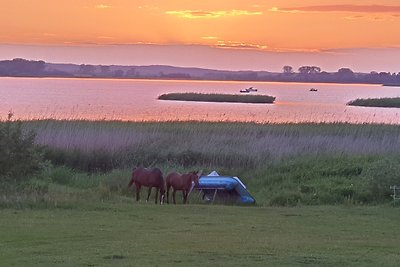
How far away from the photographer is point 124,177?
944 inches

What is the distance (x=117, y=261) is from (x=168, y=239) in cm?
210

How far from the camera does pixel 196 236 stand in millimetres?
13195

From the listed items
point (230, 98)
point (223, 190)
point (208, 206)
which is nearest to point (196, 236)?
point (208, 206)

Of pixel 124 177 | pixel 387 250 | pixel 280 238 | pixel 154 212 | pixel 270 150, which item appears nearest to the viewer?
pixel 387 250

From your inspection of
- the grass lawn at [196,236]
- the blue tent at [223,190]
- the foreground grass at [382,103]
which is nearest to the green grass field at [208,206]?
the grass lawn at [196,236]

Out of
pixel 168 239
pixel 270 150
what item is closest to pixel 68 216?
pixel 168 239

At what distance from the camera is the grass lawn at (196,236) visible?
36.2ft

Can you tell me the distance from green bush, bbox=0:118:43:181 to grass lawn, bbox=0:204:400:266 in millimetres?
3329

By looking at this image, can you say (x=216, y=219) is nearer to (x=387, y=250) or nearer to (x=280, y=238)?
(x=280, y=238)

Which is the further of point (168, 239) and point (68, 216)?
point (68, 216)

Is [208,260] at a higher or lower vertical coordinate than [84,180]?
higher

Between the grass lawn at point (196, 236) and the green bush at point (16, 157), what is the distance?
3.33 m

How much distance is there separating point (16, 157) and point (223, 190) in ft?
18.2

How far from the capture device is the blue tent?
2067 cm
